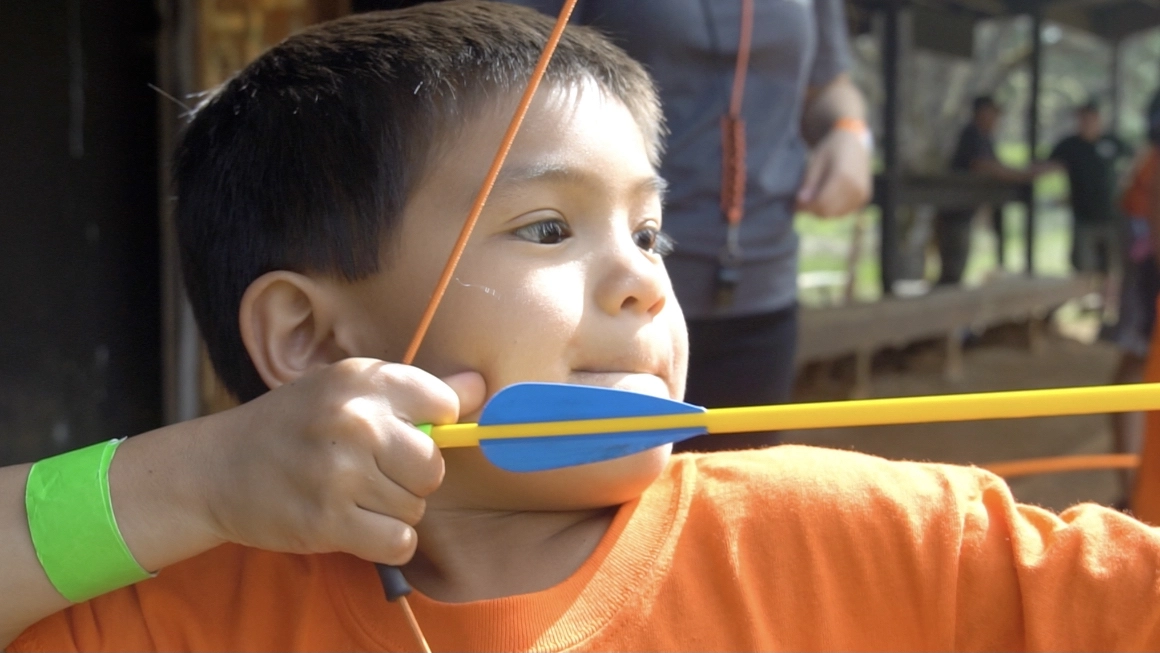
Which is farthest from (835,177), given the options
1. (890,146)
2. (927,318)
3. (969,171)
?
(969,171)

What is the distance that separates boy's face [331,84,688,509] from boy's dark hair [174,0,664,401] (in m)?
0.03

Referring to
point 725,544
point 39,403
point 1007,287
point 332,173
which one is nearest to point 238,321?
point 332,173

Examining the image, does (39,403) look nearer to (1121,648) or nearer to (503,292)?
(503,292)

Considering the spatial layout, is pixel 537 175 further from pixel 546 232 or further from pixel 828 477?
pixel 828 477

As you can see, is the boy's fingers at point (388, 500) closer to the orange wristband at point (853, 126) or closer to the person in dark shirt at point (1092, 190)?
the orange wristband at point (853, 126)

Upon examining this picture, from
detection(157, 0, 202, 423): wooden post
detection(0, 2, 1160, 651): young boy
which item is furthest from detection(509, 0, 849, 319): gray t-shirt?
detection(157, 0, 202, 423): wooden post

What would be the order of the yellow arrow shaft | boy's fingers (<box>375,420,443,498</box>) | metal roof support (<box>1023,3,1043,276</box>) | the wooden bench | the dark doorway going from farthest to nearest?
metal roof support (<box>1023,3,1043,276</box>) < the wooden bench < the dark doorway < boy's fingers (<box>375,420,443,498</box>) < the yellow arrow shaft

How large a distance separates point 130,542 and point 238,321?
231mm

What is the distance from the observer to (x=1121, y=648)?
0.71 m

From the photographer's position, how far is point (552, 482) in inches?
32.0

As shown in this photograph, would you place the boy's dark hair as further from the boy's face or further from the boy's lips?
the boy's lips

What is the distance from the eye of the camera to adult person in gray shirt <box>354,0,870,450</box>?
1.22 metres

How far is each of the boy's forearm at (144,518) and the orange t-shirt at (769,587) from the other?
0.08m

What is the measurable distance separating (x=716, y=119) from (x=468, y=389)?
660 millimetres
